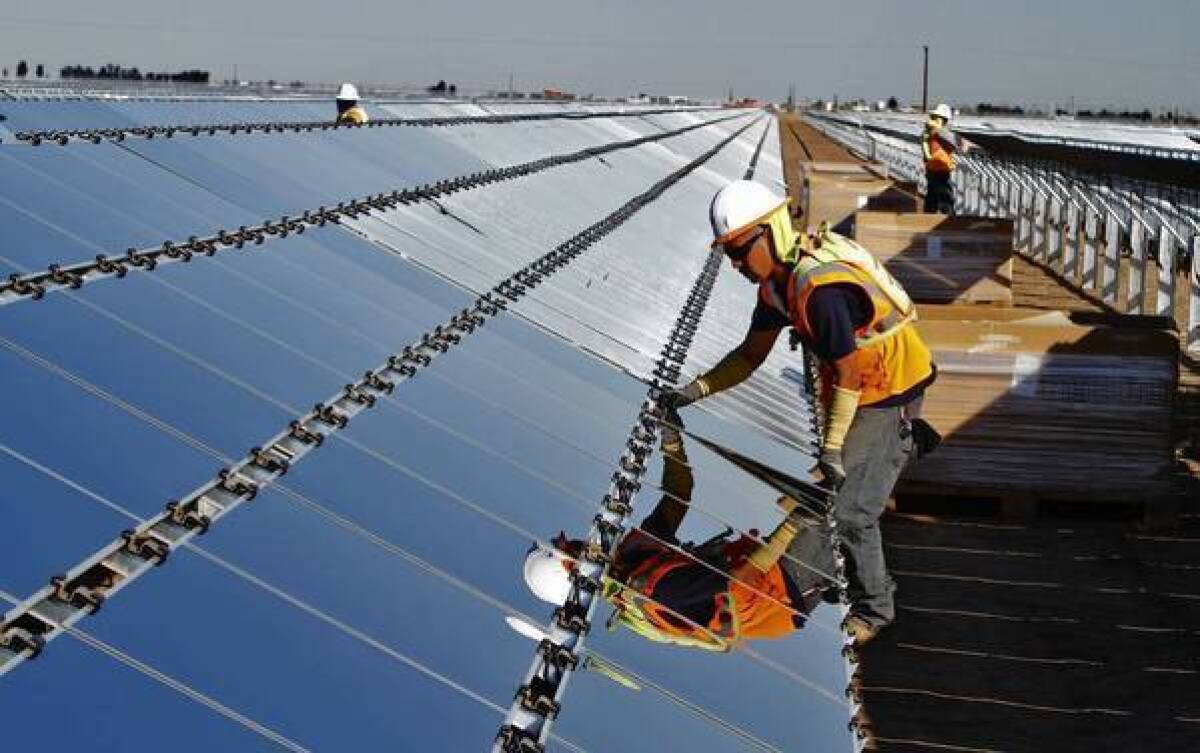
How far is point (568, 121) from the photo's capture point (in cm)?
3012

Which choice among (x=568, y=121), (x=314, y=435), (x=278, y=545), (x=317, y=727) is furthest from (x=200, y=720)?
(x=568, y=121)

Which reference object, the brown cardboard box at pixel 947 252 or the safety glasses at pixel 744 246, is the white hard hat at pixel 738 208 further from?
the brown cardboard box at pixel 947 252

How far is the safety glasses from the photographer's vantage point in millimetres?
7941

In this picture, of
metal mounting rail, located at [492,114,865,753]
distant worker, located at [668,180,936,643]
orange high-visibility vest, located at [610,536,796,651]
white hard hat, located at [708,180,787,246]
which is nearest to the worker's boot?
distant worker, located at [668,180,936,643]

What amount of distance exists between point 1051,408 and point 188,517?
29.9 feet

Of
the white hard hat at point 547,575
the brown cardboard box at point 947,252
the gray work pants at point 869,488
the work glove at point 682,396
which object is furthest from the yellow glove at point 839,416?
the brown cardboard box at point 947,252

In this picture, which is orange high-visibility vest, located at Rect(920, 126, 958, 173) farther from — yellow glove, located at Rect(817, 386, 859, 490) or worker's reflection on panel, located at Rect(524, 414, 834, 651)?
worker's reflection on panel, located at Rect(524, 414, 834, 651)

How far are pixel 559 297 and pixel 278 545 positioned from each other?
6.51 meters

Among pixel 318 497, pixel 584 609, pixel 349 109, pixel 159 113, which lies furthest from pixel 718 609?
pixel 349 109

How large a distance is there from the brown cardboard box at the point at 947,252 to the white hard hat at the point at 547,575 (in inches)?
624

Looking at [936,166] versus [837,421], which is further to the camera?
[936,166]

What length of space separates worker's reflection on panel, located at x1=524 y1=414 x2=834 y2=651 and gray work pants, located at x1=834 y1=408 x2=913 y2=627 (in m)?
0.91

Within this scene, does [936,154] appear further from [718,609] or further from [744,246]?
[718,609]

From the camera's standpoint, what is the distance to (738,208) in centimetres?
784
